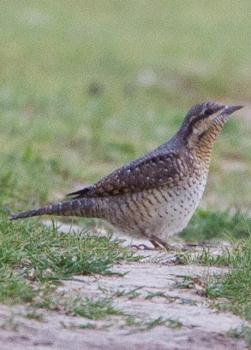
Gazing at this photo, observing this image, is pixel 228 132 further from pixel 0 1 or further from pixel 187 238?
pixel 0 1

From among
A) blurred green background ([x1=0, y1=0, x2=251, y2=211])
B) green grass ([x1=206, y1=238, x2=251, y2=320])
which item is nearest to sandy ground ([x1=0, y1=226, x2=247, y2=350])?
green grass ([x1=206, y1=238, x2=251, y2=320])

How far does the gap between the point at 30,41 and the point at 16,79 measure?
7.77 feet

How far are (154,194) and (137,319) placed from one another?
2404mm

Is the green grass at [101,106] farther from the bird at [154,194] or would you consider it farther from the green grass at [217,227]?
the bird at [154,194]

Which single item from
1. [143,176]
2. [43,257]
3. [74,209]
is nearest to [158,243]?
[143,176]

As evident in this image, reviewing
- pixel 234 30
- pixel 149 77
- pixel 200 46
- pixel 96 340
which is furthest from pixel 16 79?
pixel 96 340

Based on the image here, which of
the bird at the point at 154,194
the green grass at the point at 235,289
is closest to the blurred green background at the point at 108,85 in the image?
the bird at the point at 154,194

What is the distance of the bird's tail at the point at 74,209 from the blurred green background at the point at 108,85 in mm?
1762

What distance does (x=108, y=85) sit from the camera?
17.9 m

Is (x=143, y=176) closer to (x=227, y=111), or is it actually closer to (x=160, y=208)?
(x=160, y=208)

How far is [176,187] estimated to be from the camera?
8445 millimetres

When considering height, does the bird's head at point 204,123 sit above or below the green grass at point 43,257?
above

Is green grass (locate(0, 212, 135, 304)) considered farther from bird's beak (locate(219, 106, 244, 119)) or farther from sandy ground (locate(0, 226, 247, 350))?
bird's beak (locate(219, 106, 244, 119))

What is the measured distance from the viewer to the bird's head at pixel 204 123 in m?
8.90
